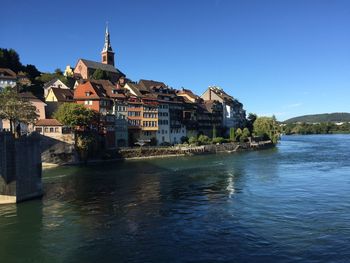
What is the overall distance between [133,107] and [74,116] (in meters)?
27.7

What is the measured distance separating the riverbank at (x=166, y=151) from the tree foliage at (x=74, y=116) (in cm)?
845

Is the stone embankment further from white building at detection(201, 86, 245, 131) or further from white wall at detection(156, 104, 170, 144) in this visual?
white building at detection(201, 86, 245, 131)

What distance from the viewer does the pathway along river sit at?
23812 millimetres

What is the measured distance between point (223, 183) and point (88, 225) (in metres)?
24.3

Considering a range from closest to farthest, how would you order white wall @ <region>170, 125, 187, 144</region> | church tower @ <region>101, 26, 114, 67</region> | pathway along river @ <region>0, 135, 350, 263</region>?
1. pathway along river @ <region>0, 135, 350, 263</region>
2. white wall @ <region>170, 125, 187, 144</region>
3. church tower @ <region>101, 26, 114, 67</region>

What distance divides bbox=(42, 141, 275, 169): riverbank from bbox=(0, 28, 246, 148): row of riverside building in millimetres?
6456

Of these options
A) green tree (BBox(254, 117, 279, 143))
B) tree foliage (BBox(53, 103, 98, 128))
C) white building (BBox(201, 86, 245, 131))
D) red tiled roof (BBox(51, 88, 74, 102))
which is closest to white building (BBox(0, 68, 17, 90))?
red tiled roof (BBox(51, 88, 74, 102))

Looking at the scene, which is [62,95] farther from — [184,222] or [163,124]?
[184,222]

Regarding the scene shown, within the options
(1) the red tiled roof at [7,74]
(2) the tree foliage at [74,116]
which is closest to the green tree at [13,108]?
(2) the tree foliage at [74,116]

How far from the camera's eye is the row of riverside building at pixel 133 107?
99.2 metres

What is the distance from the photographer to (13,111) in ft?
202

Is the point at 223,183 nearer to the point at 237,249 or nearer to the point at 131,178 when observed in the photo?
the point at 131,178

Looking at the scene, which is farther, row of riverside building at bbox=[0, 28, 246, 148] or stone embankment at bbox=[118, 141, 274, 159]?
row of riverside building at bbox=[0, 28, 246, 148]

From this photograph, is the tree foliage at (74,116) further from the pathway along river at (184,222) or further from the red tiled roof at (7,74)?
the red tiled roof at (7,74)
